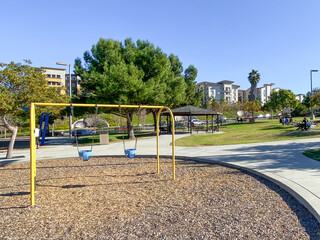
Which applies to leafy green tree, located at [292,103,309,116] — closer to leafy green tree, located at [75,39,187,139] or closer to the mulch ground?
leafy green tree, located at [75,39,187,139]

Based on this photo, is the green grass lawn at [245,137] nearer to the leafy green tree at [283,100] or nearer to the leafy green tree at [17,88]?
the leafy green tree at [17,88]

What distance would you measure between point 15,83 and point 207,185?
898 centimetres

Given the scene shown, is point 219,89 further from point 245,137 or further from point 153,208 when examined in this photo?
point 153,208

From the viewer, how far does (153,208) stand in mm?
4312

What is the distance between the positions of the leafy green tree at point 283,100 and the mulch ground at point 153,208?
35.8 metres

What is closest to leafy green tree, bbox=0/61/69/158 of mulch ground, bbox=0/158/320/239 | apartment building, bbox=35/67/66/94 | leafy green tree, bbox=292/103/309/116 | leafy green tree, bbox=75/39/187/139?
mulch ground, bbox=0/158/320/239

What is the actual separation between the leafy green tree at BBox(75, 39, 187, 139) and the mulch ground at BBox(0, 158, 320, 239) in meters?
9.69

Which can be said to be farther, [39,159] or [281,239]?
[39,159]

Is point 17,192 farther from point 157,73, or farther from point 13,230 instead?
point 157,73

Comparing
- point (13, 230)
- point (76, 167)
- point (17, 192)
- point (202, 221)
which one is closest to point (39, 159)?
point (76, 167)

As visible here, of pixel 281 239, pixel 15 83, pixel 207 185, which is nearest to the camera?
pixel 281 239

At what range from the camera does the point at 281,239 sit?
3053 millimetres

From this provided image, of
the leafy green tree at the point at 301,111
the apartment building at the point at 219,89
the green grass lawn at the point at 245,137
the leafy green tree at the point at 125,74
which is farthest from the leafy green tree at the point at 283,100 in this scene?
the apartment building at the point at 219,89

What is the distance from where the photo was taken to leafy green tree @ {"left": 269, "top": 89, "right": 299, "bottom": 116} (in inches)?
1474
